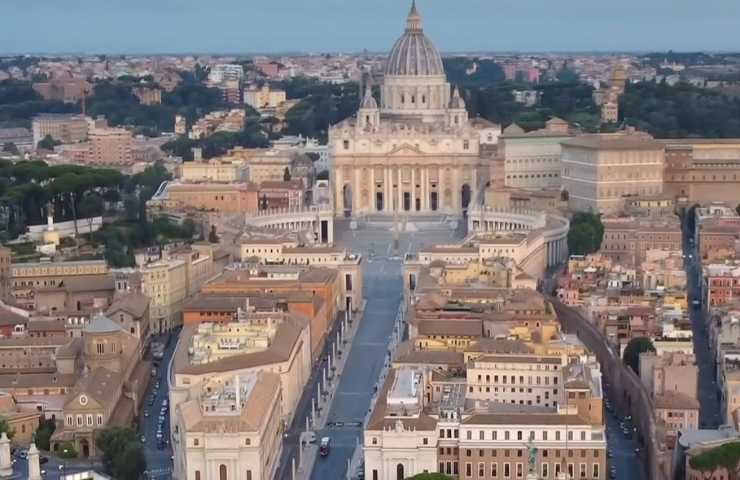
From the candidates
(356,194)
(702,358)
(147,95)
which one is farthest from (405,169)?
(147,95)

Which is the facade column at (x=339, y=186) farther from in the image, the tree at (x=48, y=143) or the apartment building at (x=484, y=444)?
the apartment building at (x=484, y=444)

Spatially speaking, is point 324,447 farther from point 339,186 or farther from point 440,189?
point 339,186

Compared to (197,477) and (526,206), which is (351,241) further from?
(197,477)

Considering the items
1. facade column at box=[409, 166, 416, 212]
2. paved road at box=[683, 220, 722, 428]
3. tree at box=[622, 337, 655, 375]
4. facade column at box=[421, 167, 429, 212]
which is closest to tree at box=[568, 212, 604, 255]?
paved road at box=[683, 220, 722, 428]

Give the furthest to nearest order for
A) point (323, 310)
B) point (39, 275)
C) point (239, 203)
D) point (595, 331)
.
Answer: point (239, 203) → point (39, 275) → point (323, 310) → point (595, 331)

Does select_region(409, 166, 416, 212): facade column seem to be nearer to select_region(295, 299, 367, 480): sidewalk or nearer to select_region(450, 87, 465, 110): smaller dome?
select_region(450, 87, 465, 110): smaller dome

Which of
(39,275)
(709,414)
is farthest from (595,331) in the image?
(39,275)
